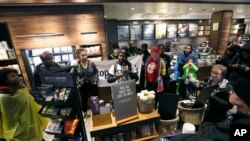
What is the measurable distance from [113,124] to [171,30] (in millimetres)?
10043

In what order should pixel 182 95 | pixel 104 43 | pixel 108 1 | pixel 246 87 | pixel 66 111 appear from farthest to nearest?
pixel 104 43, pixel 108 1, pixel 182 95, pixel 66 111, pixel 246 87

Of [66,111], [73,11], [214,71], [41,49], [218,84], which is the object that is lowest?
[66,111]

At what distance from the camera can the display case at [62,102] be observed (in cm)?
179

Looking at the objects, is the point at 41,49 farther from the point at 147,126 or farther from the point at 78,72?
the point at 147,126

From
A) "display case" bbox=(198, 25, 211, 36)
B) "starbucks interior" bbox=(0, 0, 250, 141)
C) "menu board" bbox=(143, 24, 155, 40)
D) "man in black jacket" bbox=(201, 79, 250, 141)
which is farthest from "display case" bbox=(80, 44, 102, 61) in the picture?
"display case" bbox=(198, 25, 211, 36)

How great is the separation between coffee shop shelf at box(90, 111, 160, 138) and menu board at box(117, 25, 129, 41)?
27.2 ft

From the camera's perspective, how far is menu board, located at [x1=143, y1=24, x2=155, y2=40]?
10.1 meters

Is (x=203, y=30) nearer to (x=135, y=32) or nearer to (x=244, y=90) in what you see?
(x=135, y=32)

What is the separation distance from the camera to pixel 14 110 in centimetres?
181

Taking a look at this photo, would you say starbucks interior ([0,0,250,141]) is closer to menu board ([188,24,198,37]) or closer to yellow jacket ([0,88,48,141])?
yellow jacket ([0,88,48,141])

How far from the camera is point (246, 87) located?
45.4 inches

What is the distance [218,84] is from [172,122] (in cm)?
91

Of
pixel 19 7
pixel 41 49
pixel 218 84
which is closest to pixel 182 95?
pixel 218 84

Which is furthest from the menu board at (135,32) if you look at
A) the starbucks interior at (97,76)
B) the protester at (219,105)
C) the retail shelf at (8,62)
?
the protester at (219,105)
